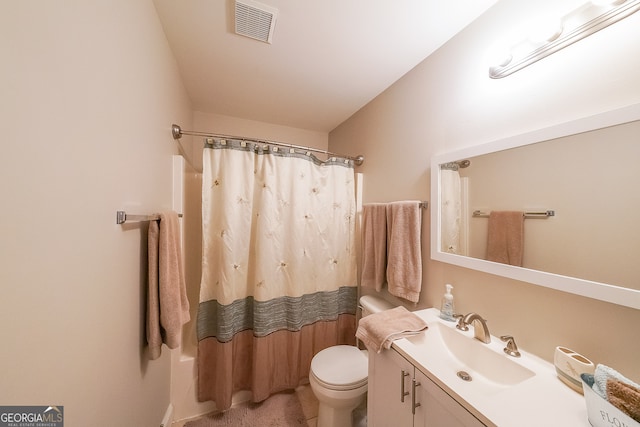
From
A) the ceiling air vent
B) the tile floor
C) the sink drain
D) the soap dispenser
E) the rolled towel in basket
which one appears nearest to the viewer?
the rolled towel in basket

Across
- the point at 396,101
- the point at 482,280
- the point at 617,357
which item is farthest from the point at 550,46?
the point at 617,357

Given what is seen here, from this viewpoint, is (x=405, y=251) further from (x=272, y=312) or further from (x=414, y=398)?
(x=272, y=312)

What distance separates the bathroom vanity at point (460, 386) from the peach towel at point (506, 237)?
379mm

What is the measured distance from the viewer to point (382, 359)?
982 millimetres

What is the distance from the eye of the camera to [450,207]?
1.15 metres

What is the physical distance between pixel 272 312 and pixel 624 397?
1.58 meters

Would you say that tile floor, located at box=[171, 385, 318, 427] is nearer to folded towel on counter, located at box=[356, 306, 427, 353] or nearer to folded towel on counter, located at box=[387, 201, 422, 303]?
folded towel on counter, located at box=[356, 306, 427, 353]

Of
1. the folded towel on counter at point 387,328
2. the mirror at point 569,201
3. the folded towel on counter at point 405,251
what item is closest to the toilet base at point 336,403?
the folded towel on counter at point 387,328

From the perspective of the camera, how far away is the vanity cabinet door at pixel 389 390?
33.3 inches

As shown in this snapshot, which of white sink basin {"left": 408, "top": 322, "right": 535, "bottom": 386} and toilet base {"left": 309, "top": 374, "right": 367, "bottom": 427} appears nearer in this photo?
white sink basin {"left": 408, "top": 322, "right": 535, "bottom": 386}

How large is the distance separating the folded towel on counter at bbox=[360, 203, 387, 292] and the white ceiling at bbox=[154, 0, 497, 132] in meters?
0.93

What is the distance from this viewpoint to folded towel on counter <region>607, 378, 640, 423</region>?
46 cm

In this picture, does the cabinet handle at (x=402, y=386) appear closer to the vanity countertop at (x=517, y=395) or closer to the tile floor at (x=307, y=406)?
the vanity countertop at (x=517, y=395)

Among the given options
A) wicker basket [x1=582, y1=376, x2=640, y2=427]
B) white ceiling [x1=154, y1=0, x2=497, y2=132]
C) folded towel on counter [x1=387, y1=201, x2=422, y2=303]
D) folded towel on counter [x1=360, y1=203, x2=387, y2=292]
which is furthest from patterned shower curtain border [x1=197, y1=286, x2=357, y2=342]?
white ceiling [x1=154, y1=0, x2=497, y2=132]
